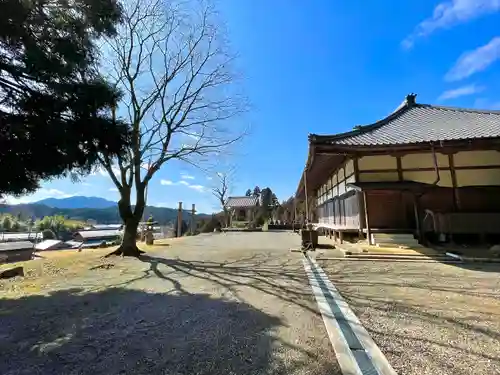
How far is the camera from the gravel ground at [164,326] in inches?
81.5

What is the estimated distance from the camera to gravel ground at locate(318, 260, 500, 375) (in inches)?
81.1

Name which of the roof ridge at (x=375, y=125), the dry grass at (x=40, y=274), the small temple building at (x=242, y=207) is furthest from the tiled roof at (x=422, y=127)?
the small temple building at (x=242, y=207)


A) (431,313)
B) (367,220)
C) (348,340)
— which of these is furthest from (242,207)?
(348,340)

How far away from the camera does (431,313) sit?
305cm

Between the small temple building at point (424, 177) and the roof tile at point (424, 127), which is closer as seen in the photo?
the small temple building at point (424, 177)

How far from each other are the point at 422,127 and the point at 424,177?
7.18 feet

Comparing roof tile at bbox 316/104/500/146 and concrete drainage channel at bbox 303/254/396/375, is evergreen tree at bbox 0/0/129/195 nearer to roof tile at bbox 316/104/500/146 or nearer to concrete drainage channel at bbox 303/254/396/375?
concrete drainage channel at bbox 303/254/396/375

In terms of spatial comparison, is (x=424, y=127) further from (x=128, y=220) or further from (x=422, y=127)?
(x=128, y=220)

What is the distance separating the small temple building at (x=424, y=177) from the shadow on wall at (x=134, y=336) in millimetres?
6042

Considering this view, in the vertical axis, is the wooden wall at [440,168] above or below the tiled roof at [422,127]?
below

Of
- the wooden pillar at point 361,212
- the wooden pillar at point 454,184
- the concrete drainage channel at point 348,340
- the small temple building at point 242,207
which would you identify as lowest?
the concrete drainage channel at point 348,340

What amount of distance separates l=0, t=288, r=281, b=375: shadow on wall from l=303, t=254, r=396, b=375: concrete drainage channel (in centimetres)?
58

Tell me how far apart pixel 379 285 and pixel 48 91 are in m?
5.96

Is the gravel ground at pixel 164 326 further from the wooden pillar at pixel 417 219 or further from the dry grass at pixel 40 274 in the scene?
the wooden pillar at pixel 417 219
